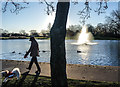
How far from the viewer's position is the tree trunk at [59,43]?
410 centimetres

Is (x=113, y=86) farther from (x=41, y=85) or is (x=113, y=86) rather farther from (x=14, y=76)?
(x=14, y=76)

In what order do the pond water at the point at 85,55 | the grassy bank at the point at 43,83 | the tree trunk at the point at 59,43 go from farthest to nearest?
1. the pond water at the point at 85,55
2. the grassy bank at the point at 43,83
3. the tree trunk at the point at 59,43

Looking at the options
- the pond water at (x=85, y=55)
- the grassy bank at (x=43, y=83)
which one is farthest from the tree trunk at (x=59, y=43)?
the pond water at (x=85, y=55)

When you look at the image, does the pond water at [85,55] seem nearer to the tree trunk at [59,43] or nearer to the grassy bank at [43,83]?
the grassy bank at [43,83]

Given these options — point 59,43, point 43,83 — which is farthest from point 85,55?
point 59,43

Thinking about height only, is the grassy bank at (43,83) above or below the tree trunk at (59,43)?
below

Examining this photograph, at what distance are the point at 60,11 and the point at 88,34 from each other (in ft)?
270

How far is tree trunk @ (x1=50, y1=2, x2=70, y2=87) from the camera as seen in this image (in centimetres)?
410

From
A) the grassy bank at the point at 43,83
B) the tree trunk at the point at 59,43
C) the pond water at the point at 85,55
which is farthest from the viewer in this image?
the pond water at the point at 85,55

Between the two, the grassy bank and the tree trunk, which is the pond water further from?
the tree trunk

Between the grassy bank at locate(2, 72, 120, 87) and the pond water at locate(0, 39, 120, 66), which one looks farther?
the pond water at locate(0, 39, 120, 66)

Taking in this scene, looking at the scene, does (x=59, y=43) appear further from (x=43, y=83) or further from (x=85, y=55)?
(x=85, y=55)

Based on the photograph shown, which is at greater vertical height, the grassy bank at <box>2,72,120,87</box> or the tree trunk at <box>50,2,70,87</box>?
the tree trunk at <box>50,2,70,87</box>

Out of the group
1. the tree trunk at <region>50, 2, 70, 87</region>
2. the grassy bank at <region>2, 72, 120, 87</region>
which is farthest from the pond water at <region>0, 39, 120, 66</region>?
the tree trunk at <region>50, 2, 70, 87</region>
